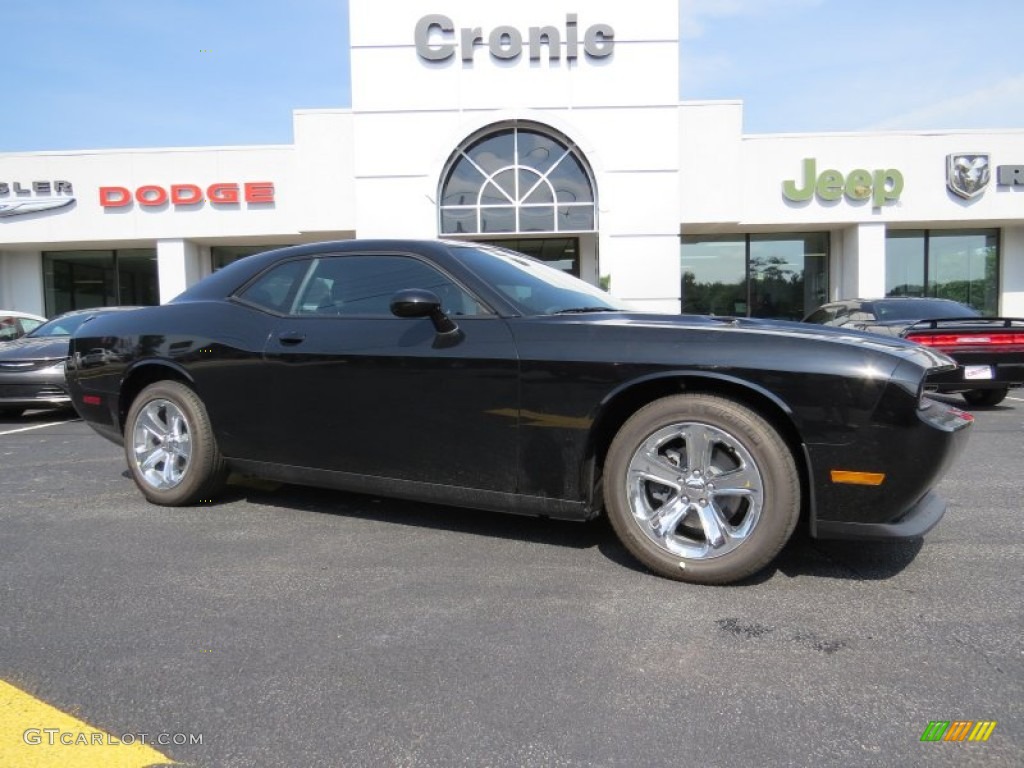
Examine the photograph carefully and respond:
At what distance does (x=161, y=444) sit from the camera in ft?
13.7

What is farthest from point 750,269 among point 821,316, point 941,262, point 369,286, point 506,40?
point 369,286

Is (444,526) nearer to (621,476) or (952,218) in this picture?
(621,476)

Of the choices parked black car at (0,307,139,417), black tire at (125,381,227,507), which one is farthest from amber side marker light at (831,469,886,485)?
parked black car at (0,307,139,417)

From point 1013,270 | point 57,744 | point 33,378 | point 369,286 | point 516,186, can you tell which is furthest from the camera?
point 1013,270

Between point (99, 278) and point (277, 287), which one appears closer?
point (277, 287)

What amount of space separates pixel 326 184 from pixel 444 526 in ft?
48.3

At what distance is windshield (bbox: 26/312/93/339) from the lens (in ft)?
29.5

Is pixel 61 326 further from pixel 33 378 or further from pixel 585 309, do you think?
pixel 585 309

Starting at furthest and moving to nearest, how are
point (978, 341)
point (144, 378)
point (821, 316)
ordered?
point (821, 316) < point (978, 341) < point (144, 378)

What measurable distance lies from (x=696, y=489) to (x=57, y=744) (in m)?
2.25

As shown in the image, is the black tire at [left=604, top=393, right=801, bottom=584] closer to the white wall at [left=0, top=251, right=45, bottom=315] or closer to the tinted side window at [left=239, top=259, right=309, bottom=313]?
the tinted side window at [left=239, top=259, right=309, bottom=313]

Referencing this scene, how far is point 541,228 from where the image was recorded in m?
14.6

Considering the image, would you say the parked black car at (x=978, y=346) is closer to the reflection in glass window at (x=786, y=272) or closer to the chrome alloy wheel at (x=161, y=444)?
the chrome alloy wheel at (x=161, y=444)

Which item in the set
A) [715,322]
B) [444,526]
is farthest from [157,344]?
[715,322]
